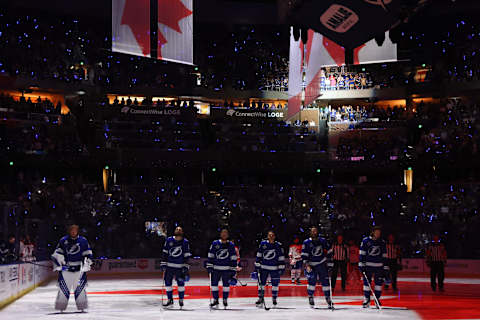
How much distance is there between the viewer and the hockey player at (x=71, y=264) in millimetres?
17047

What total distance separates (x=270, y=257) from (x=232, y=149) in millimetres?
21587

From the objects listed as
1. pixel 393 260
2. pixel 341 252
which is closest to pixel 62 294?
pixel 341 252

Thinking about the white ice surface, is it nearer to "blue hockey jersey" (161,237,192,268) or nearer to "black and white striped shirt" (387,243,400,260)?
"blue hockey jersey" (161,237,192,268)

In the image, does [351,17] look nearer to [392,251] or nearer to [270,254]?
[270,254]

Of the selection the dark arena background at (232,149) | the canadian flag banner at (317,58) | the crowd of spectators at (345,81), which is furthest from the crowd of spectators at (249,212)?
the canadian flag banner at (317,58)

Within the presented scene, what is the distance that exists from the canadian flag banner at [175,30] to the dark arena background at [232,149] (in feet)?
28.3

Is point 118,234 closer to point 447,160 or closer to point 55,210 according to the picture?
point 55,210

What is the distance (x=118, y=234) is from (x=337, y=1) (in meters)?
25.4

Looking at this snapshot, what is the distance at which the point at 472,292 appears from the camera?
76.6 ft

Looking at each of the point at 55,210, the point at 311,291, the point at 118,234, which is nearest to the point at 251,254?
the point at 118,234

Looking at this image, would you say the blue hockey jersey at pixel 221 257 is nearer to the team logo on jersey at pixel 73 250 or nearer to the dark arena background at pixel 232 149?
the team logo on jersey at pixel 73 250

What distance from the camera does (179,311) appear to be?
57.6 ft

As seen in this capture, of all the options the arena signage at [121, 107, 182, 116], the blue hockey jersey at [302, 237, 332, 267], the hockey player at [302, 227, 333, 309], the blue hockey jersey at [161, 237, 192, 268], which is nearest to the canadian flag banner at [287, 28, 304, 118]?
the hockey player at [302, 227, 333, 309]

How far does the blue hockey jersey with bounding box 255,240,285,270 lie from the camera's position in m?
17.9
